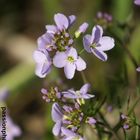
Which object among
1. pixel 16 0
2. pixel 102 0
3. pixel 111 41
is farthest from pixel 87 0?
pixel 111 41

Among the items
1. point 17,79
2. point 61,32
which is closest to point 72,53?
point 61,32

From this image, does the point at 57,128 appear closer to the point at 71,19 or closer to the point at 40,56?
the point at 40,56

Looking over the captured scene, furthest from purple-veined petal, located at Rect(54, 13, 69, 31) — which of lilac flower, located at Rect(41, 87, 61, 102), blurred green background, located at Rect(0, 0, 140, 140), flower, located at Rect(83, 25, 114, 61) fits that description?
blurred green background, located at Rect(0, 0, 140, 140)

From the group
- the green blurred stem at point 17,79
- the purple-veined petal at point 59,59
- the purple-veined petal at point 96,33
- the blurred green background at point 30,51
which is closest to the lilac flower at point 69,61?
the purple-veined petal at point 59,59

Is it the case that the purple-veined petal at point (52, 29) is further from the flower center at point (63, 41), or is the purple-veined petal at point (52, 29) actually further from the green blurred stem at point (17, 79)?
the green blurred stem at point (17, 79)

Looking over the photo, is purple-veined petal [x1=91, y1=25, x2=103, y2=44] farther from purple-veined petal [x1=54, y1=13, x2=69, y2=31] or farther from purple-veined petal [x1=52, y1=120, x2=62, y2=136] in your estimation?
purple-veined petal [x1=52, y1=120, x2=62, y2=136]

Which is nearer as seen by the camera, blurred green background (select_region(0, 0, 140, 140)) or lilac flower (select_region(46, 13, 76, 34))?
lilac flower (select_region(46, 13, 76, 34))
